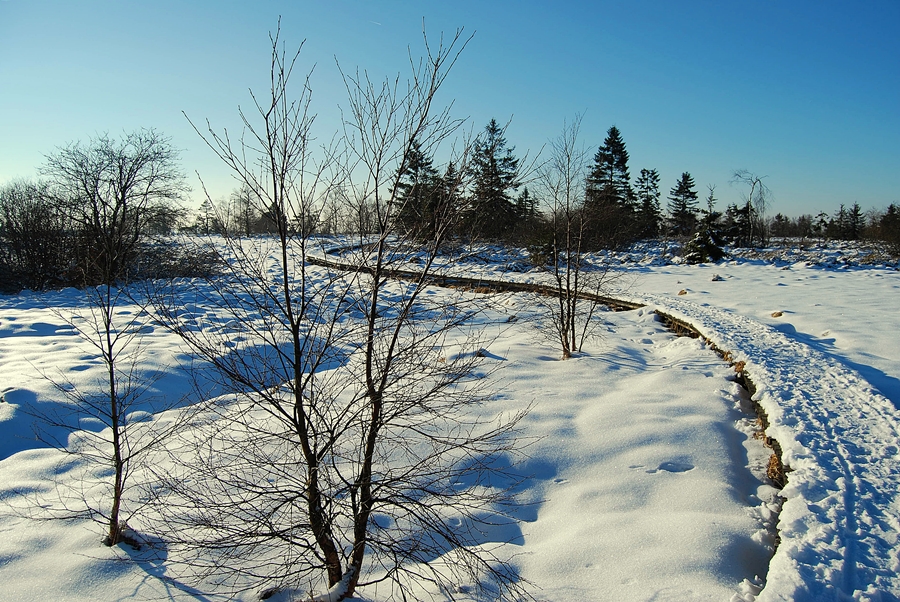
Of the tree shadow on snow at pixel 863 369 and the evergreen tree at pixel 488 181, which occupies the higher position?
the evergreen tree at pixel 488 181

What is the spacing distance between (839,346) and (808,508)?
7.30m

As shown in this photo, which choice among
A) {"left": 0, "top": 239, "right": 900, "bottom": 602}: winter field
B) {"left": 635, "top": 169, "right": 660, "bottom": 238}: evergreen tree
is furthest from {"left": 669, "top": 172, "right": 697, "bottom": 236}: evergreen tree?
{"left": 0, "top": 239, "right": 900, "bottom": 602}: winter field

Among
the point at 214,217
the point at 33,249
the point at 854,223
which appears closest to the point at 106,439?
the point at 214,217

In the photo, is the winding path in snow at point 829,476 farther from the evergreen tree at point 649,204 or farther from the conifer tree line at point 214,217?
the evergreen tree at point 649,204

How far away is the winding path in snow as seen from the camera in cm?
A: 346

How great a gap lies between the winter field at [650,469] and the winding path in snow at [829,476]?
2cm

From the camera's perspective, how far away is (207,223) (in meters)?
3.20

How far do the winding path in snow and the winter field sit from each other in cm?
2

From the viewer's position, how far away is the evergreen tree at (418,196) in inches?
131

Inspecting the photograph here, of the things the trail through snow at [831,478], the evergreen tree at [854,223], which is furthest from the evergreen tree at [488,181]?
the evergreen tree at [854,223]

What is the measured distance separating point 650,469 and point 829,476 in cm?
166

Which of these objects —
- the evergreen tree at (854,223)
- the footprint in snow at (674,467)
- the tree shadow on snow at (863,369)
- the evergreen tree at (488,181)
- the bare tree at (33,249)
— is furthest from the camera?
the evergreen tree at (854,223)

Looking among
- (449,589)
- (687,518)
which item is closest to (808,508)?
(687,518)

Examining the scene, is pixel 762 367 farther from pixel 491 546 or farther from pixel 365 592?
pixel 365 592
